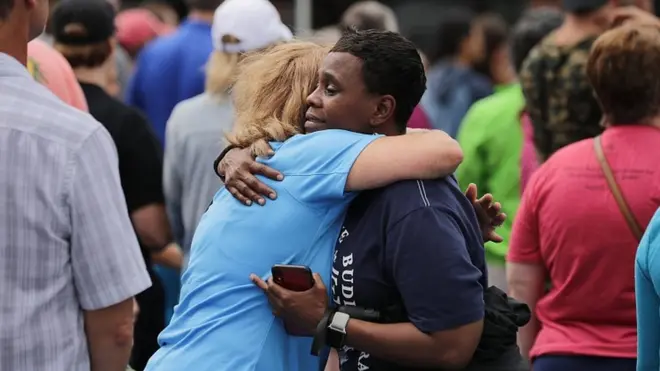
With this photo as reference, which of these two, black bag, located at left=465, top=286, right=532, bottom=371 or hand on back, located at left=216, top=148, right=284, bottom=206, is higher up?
hand on back, located at left=216, top=148, right=284, bottom=206

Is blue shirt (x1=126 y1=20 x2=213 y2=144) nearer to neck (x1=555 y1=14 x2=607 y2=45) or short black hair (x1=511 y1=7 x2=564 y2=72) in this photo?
short black hair (x1=511 y1=7 x2=564 y2=72)

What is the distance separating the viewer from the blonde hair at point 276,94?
132 inches

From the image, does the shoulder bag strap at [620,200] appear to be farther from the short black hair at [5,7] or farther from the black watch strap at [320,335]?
the short black hair at [5,7]

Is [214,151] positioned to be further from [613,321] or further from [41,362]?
[41,362]

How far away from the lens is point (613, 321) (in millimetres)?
4289

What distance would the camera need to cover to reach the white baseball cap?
5891 mm

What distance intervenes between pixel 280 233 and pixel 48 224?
1.78 ft

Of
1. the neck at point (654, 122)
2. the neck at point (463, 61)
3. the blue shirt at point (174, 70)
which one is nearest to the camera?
the neck at point (654, 122)

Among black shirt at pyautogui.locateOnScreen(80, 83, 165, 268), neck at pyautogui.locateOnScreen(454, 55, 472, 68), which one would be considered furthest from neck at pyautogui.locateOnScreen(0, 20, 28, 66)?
neck at pyautogui.locateOnScreen(454, 55, 472, 68)

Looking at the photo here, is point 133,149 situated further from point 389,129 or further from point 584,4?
point 389,129

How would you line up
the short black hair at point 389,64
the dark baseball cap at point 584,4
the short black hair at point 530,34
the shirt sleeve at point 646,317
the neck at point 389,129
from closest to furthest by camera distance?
the short black hair at point 389,64 < the neck at point 389,129 < the shirt sleeve at point 646,317 < the dark baseball cap at point 584,4 < the short black hair at point 530,34

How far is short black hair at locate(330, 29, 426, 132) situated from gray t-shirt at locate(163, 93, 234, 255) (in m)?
2.60

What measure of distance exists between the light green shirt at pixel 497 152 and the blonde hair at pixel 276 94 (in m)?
3.02

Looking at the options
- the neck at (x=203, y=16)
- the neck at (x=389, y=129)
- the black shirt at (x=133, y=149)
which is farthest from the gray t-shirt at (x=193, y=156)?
the neck at (x=389, y=129)
